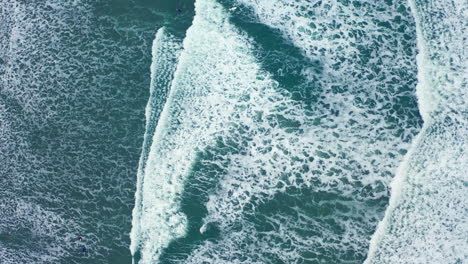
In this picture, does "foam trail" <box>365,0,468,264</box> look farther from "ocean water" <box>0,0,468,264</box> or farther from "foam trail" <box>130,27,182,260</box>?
"foam trail" <box>130,27,182,260</box>

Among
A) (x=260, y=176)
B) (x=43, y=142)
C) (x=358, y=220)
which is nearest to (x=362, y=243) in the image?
(x=358, y=220)

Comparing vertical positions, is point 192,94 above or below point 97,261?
above

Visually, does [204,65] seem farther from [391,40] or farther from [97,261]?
[97,261]

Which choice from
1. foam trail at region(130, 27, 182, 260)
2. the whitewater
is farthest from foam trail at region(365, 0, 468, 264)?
foam trail at region(130, 27, 182, 260)

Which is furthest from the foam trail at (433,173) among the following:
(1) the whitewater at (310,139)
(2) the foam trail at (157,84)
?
(2) the foam trail at (157,84)

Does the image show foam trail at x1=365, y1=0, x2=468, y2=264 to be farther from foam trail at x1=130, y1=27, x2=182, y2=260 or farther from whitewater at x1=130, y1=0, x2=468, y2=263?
foam trail at x1=130, y1=27, x2=182, y2=260

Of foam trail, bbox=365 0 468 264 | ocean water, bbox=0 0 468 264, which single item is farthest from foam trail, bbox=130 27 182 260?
foam trail, bbox=365 0 468 264
